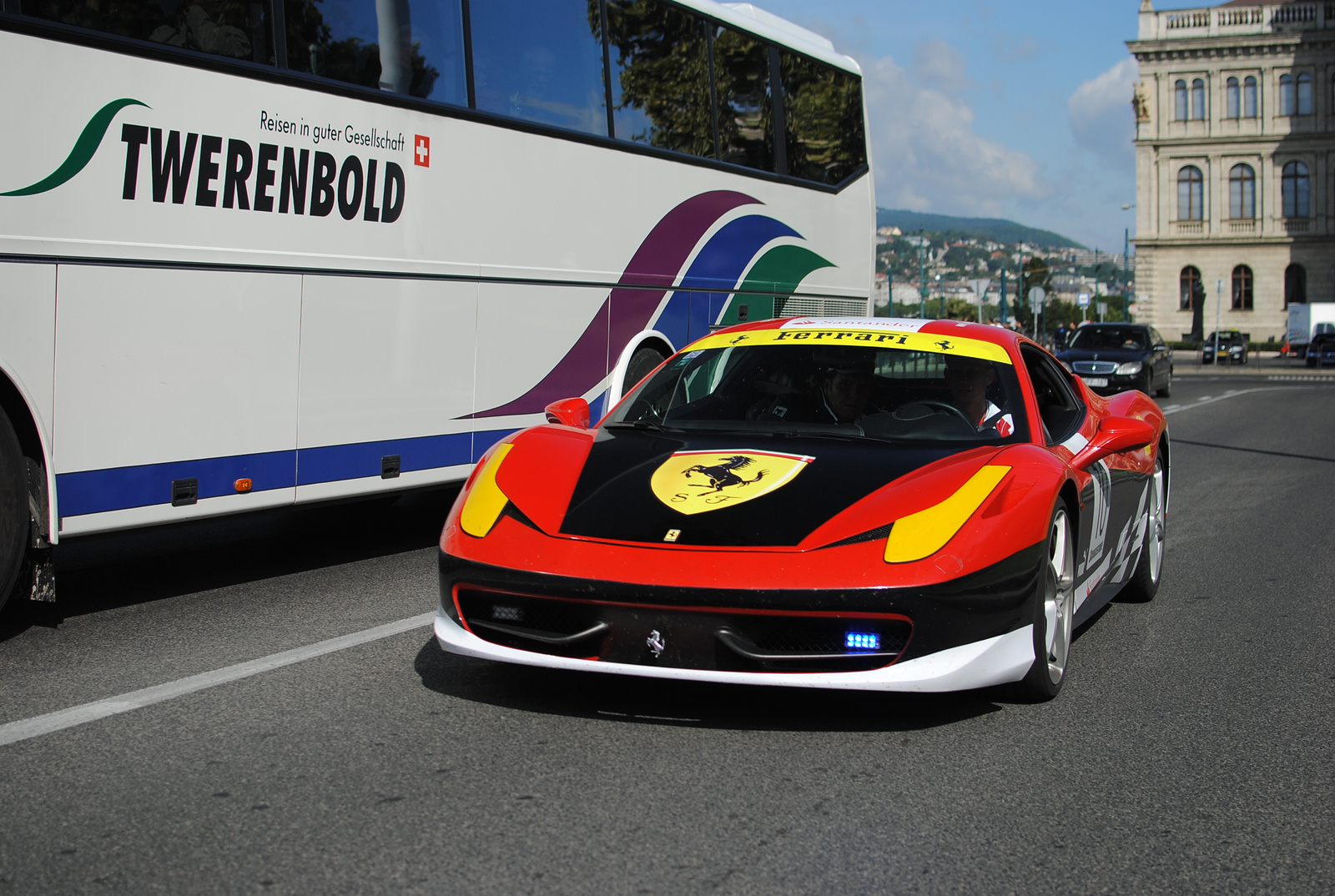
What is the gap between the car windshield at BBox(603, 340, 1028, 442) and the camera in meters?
5.12

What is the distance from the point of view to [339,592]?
258 inches

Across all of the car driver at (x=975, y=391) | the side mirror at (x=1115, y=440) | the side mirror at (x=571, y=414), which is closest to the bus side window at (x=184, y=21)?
the side mirror at (x=571, y=414)

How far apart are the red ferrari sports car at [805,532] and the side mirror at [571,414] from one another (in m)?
0.01

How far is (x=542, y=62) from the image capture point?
333 inches

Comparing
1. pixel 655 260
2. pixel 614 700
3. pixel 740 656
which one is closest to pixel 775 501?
pixel 740 656

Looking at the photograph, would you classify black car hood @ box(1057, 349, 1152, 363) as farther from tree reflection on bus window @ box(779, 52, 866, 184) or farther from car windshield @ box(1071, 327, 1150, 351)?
tree reflection on bus window @ box(779, 52, 866, 184)

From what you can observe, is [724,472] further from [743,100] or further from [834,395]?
[743,100]

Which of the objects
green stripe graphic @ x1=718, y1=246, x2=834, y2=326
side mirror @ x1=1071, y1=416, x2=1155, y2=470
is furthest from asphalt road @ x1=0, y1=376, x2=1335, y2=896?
green stripe graphic @ x1=718, y1=246, x2=834, y2=326

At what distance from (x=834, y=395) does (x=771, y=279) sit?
227 inches

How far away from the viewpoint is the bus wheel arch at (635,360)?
368 inches

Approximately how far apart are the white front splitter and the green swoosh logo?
286cm

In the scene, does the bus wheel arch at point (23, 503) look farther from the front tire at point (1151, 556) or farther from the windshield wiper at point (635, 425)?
the front tire at point (1151, 556)

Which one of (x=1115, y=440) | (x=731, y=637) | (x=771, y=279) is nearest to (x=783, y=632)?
(x=731, y=637)

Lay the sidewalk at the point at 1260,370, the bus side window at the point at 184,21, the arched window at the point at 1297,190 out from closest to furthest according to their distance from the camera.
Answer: the bus side window at the point at 184,21 < the sidewalk at the point at 1260,370 < the arched window at the point at 1297,190
